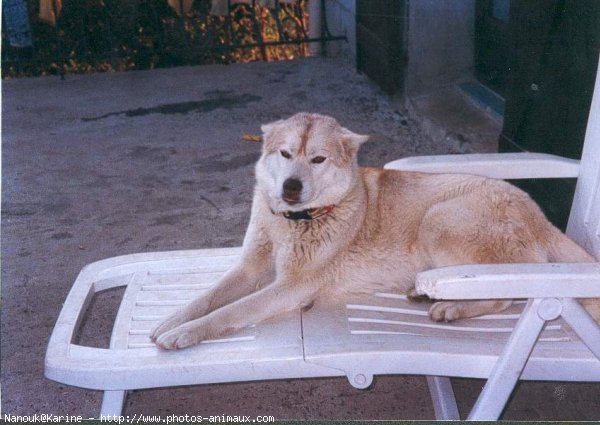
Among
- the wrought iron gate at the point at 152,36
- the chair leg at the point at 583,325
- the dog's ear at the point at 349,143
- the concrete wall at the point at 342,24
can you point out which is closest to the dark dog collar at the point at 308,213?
the dog's ear at the point at 349,143

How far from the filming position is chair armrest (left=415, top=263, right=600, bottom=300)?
1.60 m

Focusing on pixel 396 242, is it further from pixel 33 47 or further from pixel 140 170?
pixel 33 47

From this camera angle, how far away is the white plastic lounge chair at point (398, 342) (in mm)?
1668

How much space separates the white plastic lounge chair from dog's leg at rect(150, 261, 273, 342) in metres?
0.09

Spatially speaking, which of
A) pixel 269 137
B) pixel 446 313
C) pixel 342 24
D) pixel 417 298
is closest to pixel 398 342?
pixel 446 313

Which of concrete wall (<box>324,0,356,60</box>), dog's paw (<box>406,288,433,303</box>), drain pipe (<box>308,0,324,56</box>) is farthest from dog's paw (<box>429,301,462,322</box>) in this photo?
drain pipe (<box>308,0,324,56</box>)

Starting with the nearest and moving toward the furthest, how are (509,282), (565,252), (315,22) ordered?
(509,282), (565,252), (315,22)

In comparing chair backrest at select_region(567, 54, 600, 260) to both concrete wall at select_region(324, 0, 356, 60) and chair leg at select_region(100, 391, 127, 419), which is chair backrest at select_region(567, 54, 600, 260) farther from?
concrete wall at select_region(324, 0, 356, 60)

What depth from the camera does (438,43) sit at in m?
5.07

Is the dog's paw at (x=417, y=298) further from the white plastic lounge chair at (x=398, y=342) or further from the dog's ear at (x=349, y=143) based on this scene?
the dog's ear at (x=349, y=143)

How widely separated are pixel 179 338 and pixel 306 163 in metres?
0.82

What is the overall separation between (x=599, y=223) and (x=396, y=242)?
70 centimetres

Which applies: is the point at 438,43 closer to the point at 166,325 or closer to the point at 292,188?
the point at 292,188

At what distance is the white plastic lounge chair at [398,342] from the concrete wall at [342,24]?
16.7 feet
